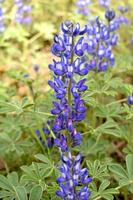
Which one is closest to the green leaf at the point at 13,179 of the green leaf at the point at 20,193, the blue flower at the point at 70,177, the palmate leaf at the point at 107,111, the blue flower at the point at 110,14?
the green leaf at the point at 20,193

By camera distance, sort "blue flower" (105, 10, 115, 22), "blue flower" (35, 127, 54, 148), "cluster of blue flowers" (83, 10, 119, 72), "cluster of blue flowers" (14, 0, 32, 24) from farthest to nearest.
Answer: "cluster of blue flowers" (14, 0, 32, 24) → "blue flower" (105, 10, 115, 22) → "cluster of blue flowers" (83, 10, 119, 72) → "blue flower" (35, 127, 54, 148)

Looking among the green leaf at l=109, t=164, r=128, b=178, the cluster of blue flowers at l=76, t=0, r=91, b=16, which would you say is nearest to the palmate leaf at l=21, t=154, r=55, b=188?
the green leaf at l=109, t=164, r=128, b=178

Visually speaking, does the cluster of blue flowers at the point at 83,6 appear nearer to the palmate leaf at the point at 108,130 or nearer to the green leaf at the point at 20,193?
the palmate leaf at the point at 108,130

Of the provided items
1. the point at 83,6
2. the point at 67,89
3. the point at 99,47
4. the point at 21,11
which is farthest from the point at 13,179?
the point at 21,11

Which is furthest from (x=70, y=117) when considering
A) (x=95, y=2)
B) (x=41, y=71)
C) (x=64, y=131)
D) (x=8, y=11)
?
(x=95, y=2)

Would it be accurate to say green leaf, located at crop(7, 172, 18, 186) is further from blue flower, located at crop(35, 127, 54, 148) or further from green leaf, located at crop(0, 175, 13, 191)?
blue flower, located at crop(35, 127, 54, 148)

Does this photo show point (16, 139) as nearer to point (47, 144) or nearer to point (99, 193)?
point (47, 144)
